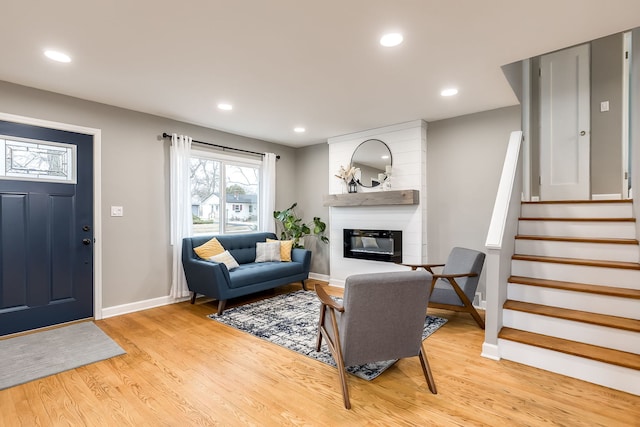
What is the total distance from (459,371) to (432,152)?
298 cm

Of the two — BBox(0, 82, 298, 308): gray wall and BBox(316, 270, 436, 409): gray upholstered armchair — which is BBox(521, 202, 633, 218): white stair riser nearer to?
BBox(316, 270, 436, 409): gray upholstered armchair

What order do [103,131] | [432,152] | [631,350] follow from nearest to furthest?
[631,350] < [103,131] < [432,152]

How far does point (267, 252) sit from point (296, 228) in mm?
794

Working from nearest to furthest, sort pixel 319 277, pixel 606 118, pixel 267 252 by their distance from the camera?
pixel 606 118 → pixel 267 252 → pixel 319 277

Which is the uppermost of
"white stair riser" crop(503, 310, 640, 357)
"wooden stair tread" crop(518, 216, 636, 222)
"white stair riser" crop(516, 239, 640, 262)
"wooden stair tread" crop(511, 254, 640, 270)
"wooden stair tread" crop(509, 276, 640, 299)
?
"wooden stair tread" crop(518, 216, 636, 222)

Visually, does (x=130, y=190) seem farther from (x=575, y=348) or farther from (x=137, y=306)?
(x=575, y=348)

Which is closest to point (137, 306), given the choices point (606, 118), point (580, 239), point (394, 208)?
point (394, 208)

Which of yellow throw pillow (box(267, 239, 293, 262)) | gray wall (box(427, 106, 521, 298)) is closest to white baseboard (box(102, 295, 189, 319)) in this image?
yellow throw pillow (box(267, 239, 293, 262))

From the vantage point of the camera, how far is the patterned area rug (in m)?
2.58

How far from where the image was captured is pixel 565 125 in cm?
404

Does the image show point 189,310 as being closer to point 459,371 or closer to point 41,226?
point 41,226

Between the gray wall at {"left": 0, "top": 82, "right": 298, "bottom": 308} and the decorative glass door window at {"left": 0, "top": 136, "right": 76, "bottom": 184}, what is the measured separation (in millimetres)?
290

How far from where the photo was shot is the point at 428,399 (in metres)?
2.05

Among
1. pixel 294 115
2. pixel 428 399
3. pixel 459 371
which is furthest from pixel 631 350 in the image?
pixel 294 115
